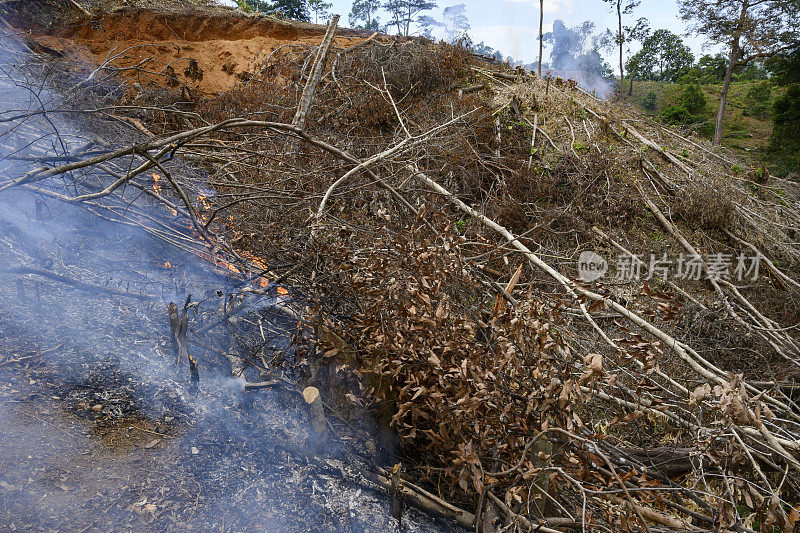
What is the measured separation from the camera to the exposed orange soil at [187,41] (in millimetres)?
9711

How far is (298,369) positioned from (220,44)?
10.2 metres

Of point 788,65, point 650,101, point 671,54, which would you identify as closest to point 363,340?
point 788,65

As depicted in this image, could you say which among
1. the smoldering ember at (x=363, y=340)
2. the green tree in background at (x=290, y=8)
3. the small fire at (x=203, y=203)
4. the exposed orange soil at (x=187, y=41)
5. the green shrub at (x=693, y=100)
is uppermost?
the green tree in background at (x=290, y=8)

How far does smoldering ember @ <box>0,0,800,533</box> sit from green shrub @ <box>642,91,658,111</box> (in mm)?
14988

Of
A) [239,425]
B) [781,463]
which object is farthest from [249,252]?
[781,463]

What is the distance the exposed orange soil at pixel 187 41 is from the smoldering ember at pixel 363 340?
2.24 meters

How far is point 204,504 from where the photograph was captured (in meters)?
2.42

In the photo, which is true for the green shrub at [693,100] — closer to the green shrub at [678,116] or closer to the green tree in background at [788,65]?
the green shrub at [678,116]

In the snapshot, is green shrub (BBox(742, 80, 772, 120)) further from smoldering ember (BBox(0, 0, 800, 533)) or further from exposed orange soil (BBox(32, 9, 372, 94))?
exposed orange soil (BBox(32, 9, 372, 94))

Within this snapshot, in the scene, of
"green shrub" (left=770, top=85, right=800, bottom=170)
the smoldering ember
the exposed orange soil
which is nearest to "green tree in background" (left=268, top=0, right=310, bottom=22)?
the exposed orange soil

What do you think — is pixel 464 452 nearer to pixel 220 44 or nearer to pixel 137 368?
pixel 137 368

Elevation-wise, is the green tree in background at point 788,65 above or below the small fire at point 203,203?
above

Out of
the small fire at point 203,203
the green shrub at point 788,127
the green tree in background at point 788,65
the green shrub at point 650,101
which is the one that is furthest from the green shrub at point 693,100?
the small fire at point 203,203

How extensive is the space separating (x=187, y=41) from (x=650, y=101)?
1944 cm
